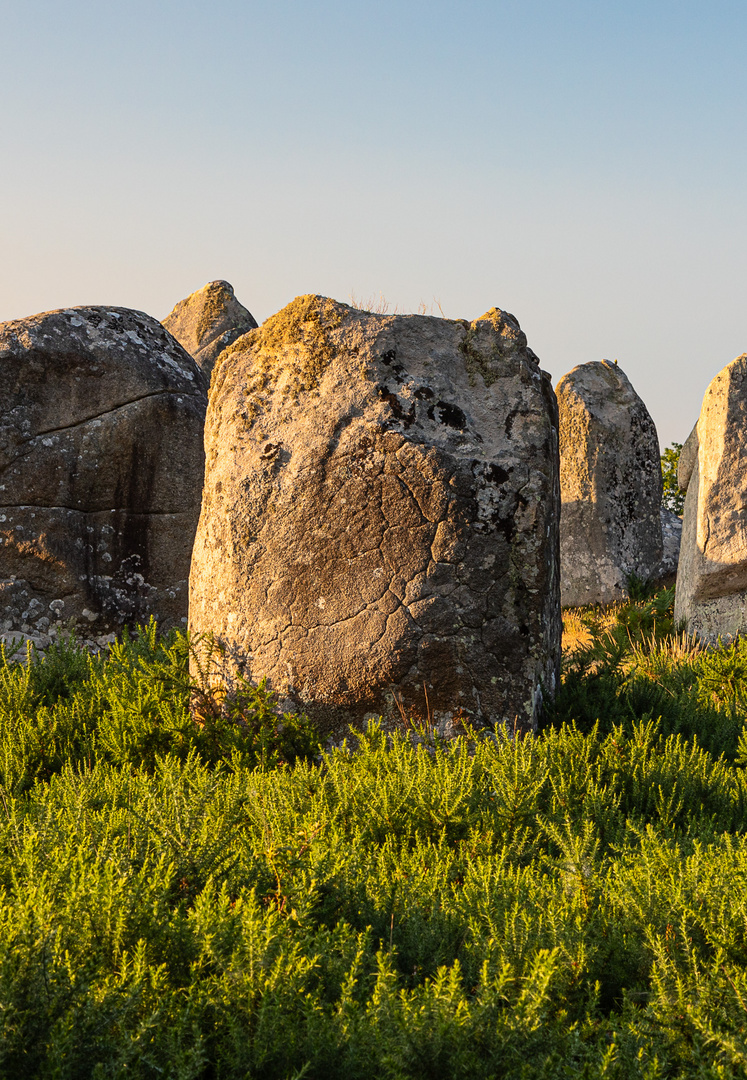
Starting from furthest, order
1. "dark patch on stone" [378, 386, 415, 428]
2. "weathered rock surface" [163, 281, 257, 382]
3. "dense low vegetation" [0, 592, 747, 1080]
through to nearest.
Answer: "weathered rock surface" [163, 281, 257, 382] → "dark patch on stone" [378, 386, 415, 428] → "dense low vegetation" [0, 592, 747, 1080]

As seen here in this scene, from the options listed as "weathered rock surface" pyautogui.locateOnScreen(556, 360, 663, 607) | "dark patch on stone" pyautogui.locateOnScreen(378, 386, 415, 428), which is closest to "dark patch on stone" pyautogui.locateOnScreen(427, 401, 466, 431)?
"dark patch on stone" pyautogui.locateOnScreen(378, 386, 415, 428)

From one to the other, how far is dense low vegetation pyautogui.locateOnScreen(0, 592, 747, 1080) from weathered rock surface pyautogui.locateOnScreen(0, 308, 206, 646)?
2.70 meters

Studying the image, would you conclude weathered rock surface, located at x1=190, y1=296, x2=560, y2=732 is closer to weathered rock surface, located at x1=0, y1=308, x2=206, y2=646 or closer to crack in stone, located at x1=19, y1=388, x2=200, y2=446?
weathered rock surface, located at x1=0, y1=308, x2=206, y2=646

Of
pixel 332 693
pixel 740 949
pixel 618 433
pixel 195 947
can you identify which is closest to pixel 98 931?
pixel 195 947

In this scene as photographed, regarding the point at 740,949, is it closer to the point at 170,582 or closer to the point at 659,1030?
the point at 659,1030

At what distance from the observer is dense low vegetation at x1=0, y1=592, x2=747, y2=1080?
214 cm

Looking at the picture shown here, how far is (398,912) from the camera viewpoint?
114 inches

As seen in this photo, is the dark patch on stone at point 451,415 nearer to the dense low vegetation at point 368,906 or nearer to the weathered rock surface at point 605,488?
the dense low vegetation at point 368,906

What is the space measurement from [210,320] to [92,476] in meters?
10.1

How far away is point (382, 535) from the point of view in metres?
4.92

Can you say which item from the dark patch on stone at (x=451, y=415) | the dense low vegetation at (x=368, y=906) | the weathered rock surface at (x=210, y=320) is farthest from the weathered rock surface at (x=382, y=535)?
the weathered rock surface at (x=210, y=320)

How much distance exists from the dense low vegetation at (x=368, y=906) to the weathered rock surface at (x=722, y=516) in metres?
3.94

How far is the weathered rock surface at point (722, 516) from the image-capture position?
333 inches

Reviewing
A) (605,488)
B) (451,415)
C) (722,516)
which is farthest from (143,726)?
(605,488)
